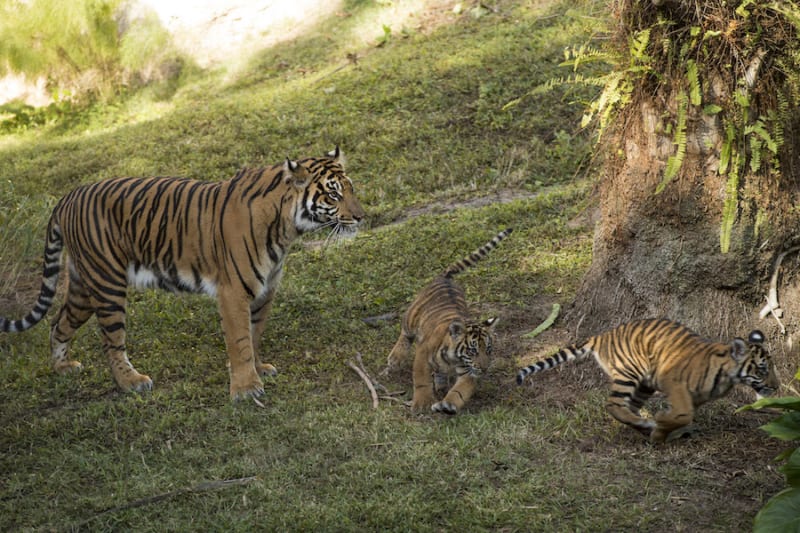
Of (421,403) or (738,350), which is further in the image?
(421,403)

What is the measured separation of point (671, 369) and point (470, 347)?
1.33m

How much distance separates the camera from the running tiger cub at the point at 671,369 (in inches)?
197

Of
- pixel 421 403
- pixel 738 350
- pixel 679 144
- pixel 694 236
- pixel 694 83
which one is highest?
pixel 694 83

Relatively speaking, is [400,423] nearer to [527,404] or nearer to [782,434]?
[527,404]

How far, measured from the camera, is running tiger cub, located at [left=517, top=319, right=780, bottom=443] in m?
4.99

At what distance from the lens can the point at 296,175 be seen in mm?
6645

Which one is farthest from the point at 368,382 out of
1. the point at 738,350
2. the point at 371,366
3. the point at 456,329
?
the point at 738,350

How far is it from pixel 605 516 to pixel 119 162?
28.8 feet

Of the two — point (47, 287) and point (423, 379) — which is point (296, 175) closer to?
point (423, 379)

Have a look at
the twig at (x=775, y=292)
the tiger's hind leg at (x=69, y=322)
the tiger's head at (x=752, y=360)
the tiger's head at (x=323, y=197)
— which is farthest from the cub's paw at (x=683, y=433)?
the tiger's hind leg at (x=69, y=322)

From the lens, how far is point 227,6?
15445 millimetres

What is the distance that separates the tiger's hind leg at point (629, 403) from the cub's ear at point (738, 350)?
0.60m

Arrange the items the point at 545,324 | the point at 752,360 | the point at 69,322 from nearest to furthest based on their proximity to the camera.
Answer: the point at 752,360, the point at 545,324, the point at 69,322

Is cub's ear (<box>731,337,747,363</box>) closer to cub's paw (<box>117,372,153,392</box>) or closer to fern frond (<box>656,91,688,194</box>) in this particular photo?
fern frond (<box>656,91,688,194</box>)
